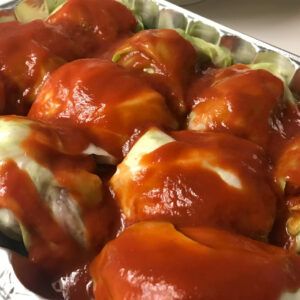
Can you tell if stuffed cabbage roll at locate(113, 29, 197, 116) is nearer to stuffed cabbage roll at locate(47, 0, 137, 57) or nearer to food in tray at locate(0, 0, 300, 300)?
food in tray at locate(0, 0, 300, 300)

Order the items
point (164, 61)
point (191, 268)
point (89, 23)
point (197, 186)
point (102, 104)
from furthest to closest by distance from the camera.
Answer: point (89, 23) < point (164, 61) < point (102, 104) < point (197, 186) < point (191, 268)

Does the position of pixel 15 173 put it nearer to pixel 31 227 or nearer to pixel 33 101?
pixel 31 227

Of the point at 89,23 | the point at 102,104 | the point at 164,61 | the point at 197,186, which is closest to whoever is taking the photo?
the point at 197,186

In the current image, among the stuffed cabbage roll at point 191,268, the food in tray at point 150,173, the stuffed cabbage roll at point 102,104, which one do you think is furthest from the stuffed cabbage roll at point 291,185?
the stuffed cabbage roll at point 102,104

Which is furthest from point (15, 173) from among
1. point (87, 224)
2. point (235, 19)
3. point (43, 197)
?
point (235, 19)

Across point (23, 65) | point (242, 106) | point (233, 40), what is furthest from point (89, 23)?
point (242, 106)

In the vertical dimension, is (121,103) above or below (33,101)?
above

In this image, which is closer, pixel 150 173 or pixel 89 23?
pixel 150 173

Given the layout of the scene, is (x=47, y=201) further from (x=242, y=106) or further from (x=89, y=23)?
(x=89, y=23)
